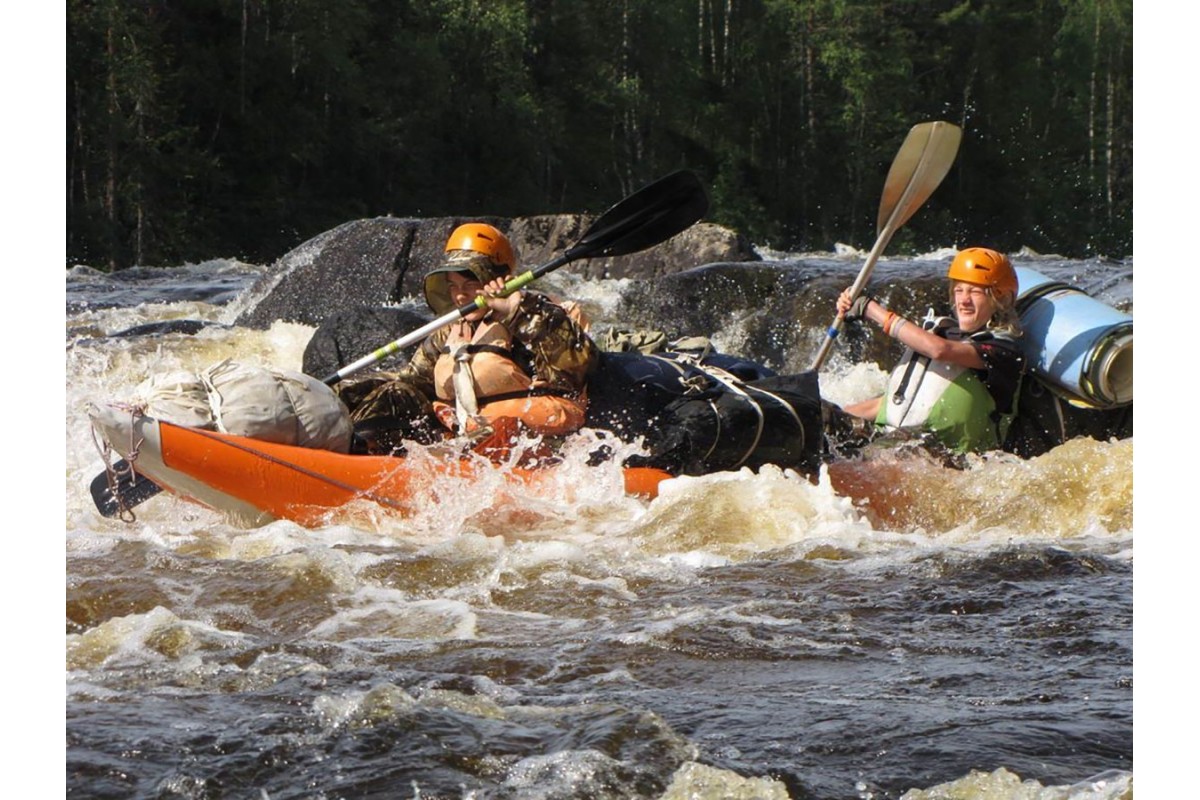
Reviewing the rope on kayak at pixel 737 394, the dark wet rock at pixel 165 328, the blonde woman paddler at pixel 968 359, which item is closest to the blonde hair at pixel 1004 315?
the blonde woman paddler at pixel 968 359

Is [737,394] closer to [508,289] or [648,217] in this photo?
[508,289]

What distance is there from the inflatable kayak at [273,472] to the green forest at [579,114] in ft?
4.26

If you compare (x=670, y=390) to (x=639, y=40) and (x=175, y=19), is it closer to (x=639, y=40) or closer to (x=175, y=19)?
(x=175, y=19)

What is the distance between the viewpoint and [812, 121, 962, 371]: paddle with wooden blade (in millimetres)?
4684

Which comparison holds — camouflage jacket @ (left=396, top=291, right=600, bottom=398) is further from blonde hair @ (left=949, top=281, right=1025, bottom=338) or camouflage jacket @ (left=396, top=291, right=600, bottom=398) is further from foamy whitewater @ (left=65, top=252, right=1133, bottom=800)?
blonde hair @ (left=949, top=281, right=1025, bottom=338)

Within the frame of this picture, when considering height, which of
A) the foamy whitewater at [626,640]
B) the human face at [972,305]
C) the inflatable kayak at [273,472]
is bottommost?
the foamy whitewater at [626,640]

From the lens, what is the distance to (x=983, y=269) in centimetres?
407

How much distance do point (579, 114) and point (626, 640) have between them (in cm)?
1452

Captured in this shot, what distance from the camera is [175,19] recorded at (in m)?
7.89

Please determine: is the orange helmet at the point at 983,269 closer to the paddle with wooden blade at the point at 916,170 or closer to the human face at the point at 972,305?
the human face at the point at 972,305

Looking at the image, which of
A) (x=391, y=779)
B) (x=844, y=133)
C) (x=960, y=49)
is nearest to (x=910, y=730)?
(x=391, y=779)

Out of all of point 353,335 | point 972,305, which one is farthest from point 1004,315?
point 353,335

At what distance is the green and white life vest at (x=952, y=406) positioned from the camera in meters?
4.08
